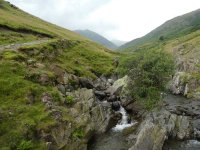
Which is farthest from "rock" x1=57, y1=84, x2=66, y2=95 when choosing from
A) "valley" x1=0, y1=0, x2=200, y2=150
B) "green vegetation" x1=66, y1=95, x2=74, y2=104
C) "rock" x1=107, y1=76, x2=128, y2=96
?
"rock" x1=107, y1=76, x2=128, y2=96

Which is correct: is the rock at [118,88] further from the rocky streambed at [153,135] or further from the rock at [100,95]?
the rocky streambed at [153,135]

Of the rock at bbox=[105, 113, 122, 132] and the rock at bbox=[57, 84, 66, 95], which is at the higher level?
the rock at bbox=[57, 84, 66, 95]

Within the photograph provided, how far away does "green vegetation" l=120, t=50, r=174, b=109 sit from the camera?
6091cm

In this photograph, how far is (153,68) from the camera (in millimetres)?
60969

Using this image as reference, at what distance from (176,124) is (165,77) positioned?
456 inches

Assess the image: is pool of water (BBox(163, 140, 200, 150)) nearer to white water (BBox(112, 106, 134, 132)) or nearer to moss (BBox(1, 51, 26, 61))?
white water (BBox(112, 106, 134, 132))

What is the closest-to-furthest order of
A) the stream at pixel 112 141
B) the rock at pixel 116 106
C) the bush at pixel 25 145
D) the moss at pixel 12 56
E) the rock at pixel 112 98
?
the bush at pixel 25 145 < the stream at pixel 112 141 < the moss at pixel 12 56 < the rock at pixel 116 106 < the rock at pixel 112 98

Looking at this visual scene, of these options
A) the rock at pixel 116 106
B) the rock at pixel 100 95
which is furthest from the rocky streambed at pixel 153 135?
the rock at pixel 100 95

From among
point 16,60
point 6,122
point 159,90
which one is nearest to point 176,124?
point 159,90

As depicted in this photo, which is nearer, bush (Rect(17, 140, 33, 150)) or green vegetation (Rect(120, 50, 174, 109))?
bush (Rect(17, 140, 33, 150))

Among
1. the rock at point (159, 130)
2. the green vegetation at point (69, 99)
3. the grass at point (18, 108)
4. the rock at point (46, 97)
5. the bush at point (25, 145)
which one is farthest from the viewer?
the green vegetation at point (69, 99)

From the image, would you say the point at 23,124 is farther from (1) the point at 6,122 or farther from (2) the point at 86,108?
(2) the point at 86,108

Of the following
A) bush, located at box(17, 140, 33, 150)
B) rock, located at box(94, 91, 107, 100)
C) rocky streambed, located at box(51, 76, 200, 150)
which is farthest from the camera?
rock, located at box(94, 91, 107, 100)

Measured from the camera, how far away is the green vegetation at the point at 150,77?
6091cm
